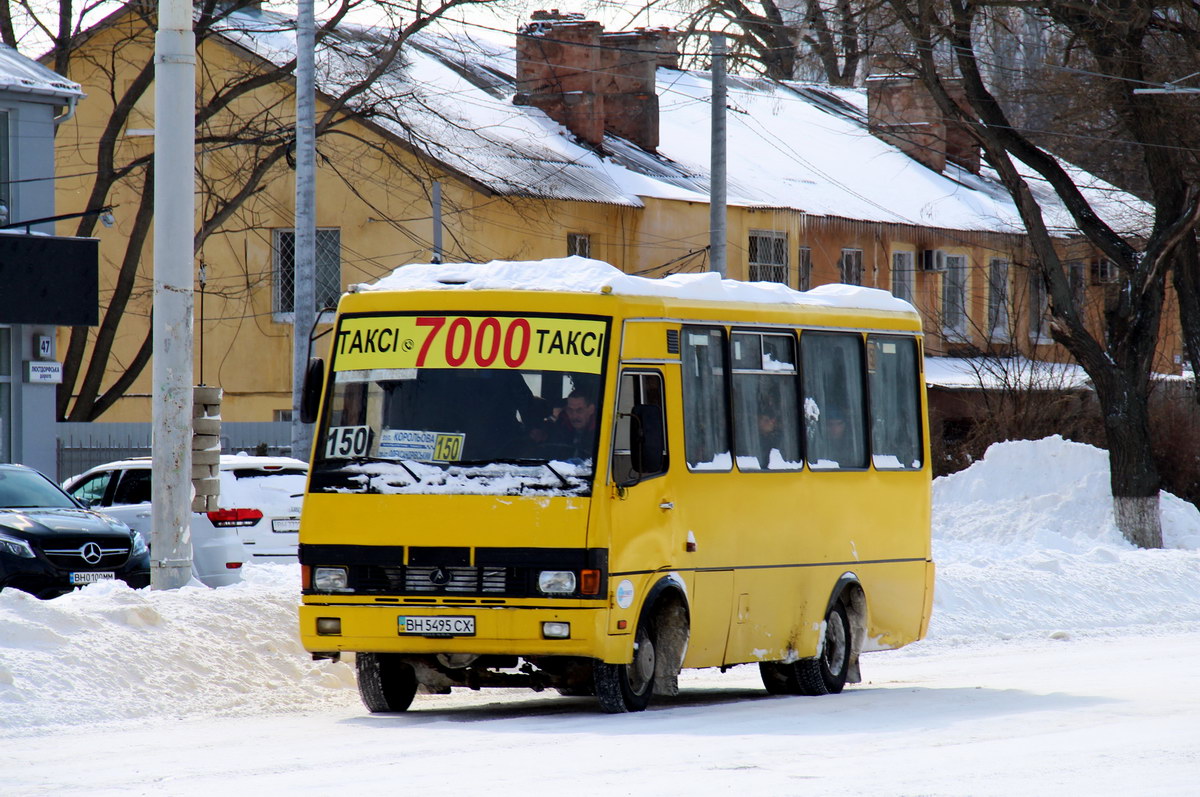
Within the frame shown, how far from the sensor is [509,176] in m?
35.3

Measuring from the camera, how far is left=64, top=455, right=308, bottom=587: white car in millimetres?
19406

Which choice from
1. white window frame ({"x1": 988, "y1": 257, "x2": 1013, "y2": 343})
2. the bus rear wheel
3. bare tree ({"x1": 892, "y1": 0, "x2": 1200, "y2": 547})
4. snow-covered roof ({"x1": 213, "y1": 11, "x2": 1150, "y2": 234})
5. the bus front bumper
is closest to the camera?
the bus front bumper

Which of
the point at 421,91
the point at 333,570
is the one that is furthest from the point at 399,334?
the point at 421,91

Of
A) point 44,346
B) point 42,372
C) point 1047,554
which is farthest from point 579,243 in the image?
point 1047,554

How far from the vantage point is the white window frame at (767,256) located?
4012 cm

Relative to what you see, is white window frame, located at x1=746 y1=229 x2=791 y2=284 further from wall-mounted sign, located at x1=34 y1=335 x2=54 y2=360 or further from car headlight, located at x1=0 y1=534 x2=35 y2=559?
car headlight, located at x1=0 y1=534 x2=35 y2=559

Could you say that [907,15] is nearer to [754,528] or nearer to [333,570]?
[754,528]

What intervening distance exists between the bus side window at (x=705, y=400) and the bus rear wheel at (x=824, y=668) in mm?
1782

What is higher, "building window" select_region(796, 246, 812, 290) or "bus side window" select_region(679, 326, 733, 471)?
"building window" select_region(796, 246, 812, 290)

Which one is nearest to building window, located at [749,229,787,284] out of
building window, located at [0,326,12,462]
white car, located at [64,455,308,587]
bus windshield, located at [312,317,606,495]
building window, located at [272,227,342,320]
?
building window, located at [272,227,342,320]

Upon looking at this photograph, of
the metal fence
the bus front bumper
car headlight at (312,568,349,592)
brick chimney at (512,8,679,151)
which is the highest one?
brick chimney at (512,8,679,151)

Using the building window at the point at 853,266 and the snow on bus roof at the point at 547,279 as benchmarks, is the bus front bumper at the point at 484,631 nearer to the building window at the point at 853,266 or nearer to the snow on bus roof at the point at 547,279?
the snow on bus roof at the point at 547,279

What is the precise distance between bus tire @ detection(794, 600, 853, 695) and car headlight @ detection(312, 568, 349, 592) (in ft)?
12.0

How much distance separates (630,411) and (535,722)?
1937 millimetres
